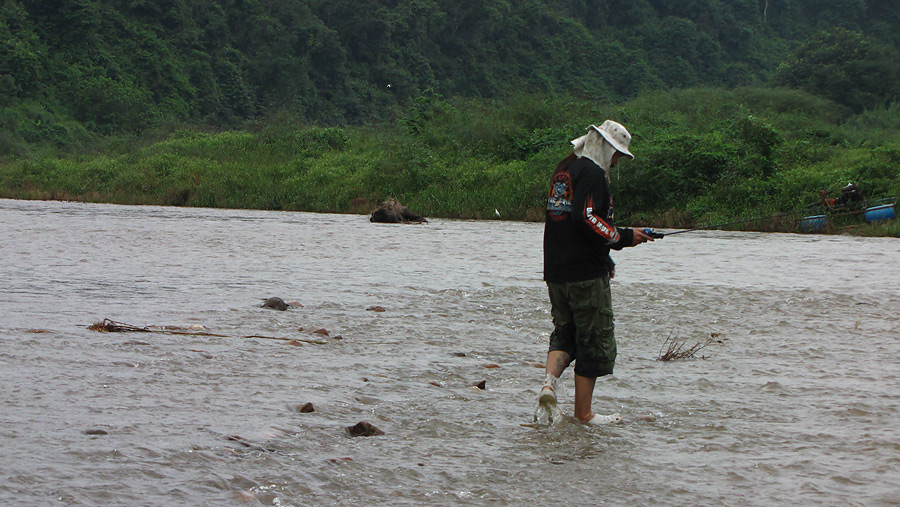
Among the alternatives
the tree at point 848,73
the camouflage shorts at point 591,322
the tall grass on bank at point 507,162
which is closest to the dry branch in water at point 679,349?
the camouflage shorts at point 591,322

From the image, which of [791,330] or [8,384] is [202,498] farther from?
[791,330]

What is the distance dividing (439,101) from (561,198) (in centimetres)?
3565

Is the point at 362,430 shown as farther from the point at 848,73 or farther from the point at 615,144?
the point at 848,73

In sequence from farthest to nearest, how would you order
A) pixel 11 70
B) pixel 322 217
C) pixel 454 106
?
pixel 11 70 → pixel 454 106 → pixel 322 217

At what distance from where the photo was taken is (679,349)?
809cm

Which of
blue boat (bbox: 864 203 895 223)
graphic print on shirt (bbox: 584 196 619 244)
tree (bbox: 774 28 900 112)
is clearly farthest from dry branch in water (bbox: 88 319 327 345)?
tree (bbox: 774 28 900 112)

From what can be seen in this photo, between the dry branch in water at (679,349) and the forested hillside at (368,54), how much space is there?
38326mm

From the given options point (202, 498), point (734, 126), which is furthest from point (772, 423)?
point (734, 126)

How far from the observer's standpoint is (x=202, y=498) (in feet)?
13.6

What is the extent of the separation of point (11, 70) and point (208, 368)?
45.9 m

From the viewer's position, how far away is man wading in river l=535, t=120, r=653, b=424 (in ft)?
18.9

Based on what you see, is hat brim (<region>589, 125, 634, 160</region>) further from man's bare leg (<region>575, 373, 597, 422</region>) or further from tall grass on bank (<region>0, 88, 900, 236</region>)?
tall grass on bank (<region>0, 88, 900, 236</region>)

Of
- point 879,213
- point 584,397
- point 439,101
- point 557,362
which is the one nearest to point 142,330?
point 557,362

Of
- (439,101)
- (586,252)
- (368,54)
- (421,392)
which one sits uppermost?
(368,54)
